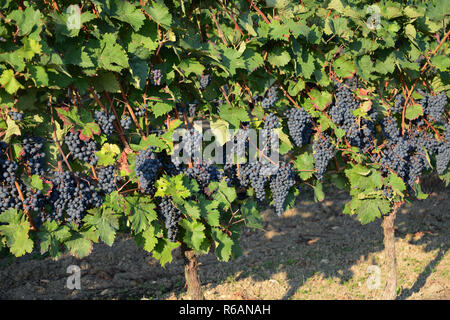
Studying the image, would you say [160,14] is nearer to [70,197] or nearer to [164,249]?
[70,197]

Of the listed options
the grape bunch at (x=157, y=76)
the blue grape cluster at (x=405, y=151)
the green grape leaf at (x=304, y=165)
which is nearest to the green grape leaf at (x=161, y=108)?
the grape bunch at (x=157, y=76)

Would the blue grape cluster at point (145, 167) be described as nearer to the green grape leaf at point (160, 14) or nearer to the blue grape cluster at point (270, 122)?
the green grape leaf at point (160, 14)

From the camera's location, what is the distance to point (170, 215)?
3.49 m

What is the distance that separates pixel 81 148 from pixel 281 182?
1660 millimetres

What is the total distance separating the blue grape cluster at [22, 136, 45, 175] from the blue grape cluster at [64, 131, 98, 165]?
0.56ft

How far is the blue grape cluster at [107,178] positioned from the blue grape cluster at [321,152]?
5.83ft

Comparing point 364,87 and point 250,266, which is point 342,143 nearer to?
point 364,87

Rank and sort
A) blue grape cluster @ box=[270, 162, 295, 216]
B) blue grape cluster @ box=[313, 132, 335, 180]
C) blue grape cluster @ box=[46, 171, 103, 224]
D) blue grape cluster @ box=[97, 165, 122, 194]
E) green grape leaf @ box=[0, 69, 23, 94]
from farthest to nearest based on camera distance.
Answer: blue grape cluster @ box=[313, 132, 335, 180], blue grape cluster @ box=[270, 162, 295, 216], blue grape cluster @ box=[97, 165, 122, 194], blue grape cluster @ box=[46, 171, 103, 224], green grape leaf @ box=[0, 69, 23, 94]

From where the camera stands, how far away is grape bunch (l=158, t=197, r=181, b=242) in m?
3.48

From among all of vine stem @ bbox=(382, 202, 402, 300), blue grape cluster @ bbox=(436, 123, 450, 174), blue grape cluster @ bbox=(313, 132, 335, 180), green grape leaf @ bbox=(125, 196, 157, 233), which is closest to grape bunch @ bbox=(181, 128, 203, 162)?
green grape leaf @ bbox=(125, 196, 157, 233)

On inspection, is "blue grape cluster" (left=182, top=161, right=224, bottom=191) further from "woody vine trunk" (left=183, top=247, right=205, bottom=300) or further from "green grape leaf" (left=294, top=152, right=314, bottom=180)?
"green grape leaf" (left=294, top=152, right=314, bottom=180)

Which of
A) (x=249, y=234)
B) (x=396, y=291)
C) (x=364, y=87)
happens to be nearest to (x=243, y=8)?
(x=364, y=87)

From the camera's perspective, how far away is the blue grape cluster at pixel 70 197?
10.5 ft

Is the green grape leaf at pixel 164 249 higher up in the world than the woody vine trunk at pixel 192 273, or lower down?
higher up
